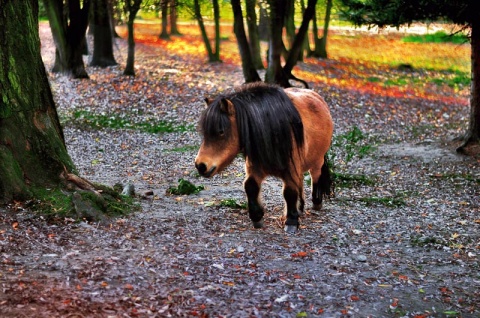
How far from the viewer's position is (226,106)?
292 inches

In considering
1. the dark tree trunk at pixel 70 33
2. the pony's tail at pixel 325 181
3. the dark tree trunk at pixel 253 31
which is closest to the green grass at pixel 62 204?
the pony's tail at pixel 325 181

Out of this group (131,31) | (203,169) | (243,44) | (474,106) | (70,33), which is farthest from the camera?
(70,33)

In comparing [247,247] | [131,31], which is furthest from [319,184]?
[131,31]

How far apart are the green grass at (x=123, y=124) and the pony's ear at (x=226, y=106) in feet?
35.1

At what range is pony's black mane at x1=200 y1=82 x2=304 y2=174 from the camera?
292 inches

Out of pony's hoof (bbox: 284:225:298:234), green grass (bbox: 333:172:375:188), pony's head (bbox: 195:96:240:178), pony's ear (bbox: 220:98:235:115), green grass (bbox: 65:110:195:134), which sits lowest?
green grass (bbox: 65:110:195:134)

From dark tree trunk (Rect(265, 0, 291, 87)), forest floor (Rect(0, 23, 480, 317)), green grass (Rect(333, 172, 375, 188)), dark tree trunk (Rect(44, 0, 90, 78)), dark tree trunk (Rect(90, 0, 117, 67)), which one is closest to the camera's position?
forest floor (Rect(0, 23, 480, 317))

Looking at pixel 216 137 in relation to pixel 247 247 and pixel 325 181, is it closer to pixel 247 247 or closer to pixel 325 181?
pixel 247 247

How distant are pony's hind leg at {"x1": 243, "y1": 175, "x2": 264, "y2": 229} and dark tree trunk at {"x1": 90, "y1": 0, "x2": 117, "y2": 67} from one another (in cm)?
2040

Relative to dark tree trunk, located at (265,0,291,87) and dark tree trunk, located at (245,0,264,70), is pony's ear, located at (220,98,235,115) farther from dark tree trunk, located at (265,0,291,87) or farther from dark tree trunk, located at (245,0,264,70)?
dark tree trunk, located at (245,0,264,70)

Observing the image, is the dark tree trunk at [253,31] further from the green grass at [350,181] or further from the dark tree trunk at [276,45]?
the green grass at [350,181]

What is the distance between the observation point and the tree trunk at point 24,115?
23.9 ft

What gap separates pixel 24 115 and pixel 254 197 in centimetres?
294

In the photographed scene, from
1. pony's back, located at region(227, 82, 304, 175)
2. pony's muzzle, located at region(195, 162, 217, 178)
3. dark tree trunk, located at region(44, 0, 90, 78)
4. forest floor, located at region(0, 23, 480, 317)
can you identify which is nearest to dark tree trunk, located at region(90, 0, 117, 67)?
dark tree trunk, located at region(44, 0, 90, 78)
